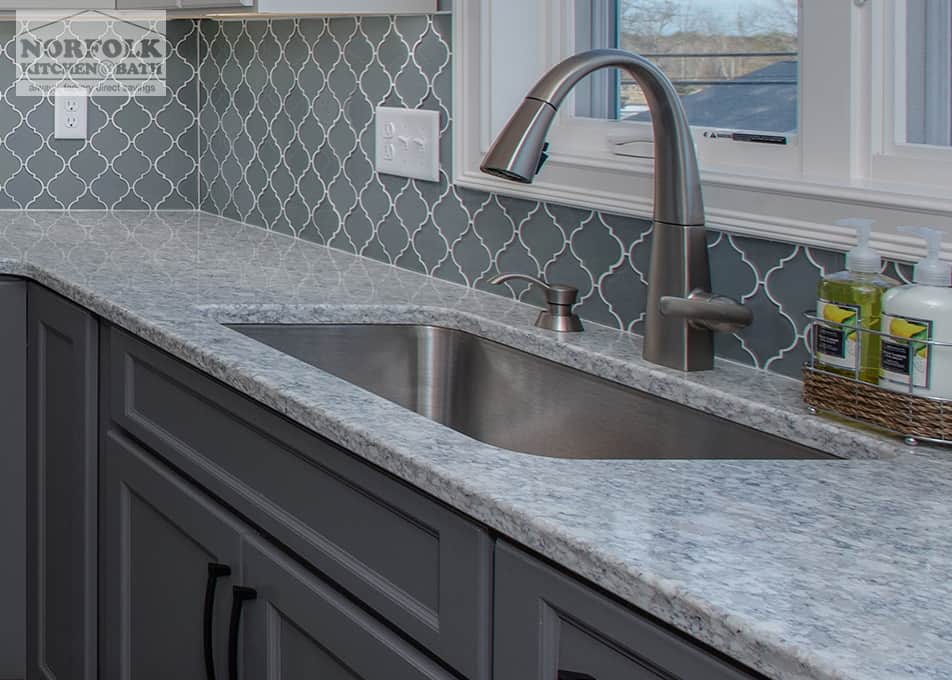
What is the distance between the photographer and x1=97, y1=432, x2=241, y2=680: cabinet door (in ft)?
5.71

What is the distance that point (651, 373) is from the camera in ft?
5.38

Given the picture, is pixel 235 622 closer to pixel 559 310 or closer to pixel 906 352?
pixel 559 310

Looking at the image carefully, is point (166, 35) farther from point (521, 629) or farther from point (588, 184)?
point (521, 629)

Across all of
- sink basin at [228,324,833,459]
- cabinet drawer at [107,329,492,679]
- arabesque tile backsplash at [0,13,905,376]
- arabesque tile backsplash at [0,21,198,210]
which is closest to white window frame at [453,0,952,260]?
arabesque tile backsplash at [0,13,905,376]

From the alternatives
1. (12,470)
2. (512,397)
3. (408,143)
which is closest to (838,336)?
(512,397)

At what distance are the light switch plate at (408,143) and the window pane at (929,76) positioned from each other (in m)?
0.95

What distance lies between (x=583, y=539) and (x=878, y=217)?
0.66 metres

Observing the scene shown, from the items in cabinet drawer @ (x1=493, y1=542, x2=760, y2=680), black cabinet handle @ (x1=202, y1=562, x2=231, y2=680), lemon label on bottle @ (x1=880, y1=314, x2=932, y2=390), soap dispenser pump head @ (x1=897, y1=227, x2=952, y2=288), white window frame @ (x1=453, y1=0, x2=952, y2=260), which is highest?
white window frame @ (x1=453, y1=0, x2=952, y2=260)

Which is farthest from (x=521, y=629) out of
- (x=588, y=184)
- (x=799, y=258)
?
(x=588, y=184)

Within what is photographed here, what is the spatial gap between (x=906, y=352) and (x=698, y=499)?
31cm

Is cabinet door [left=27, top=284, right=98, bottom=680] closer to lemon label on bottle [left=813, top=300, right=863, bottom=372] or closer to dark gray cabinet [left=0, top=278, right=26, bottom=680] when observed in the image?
dark gray cabinet [left=0, top=278, right=26, bottom=680]

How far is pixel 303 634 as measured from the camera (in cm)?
153

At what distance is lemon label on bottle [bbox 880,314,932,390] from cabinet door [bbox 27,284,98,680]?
4.28 feet

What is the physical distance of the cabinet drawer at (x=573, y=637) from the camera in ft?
3.12
